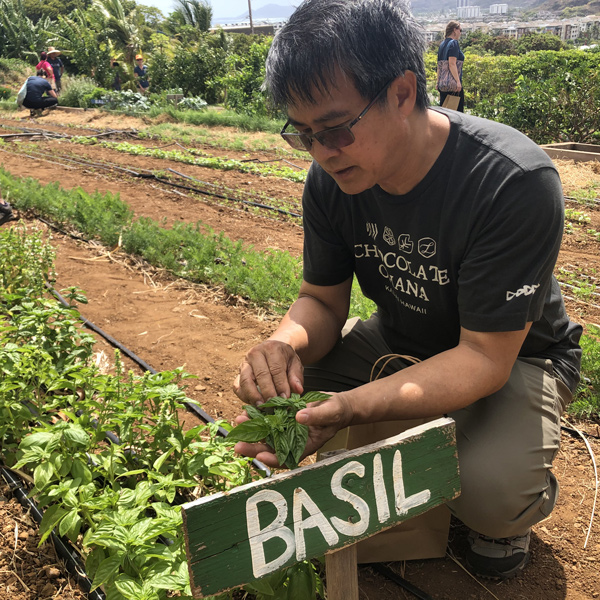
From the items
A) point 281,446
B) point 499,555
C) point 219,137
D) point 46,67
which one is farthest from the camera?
point 46,67

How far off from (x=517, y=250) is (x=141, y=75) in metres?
19.4

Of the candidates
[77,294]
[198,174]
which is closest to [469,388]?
[77,294]

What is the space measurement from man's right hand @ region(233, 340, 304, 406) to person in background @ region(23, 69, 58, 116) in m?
15.9

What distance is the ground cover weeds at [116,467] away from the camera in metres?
1.52

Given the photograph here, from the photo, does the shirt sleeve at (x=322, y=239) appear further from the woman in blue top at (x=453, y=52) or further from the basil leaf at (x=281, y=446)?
the woman in blue top at (x=453, y=52)

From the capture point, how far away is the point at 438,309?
5.94 feet

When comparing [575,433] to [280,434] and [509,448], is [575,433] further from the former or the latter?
[280,434]

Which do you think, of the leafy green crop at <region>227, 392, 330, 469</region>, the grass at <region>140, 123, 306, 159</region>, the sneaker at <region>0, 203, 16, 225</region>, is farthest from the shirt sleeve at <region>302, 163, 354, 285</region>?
the grass at <region>140, 123, 306, 159</region>

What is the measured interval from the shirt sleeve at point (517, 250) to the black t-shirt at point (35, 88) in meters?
16.1

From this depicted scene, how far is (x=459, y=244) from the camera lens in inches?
65.2

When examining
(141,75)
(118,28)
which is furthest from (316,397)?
(118,28)

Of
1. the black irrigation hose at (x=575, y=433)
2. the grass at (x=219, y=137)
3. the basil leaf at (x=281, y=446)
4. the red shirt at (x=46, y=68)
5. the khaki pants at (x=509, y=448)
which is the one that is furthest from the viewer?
the red shirt at (x=46, y=68)

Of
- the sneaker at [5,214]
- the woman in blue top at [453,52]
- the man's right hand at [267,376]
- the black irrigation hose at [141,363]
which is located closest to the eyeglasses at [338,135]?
the man's right hand at [267,376]

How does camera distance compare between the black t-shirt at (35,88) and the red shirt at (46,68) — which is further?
the red shirt at (46,68)
